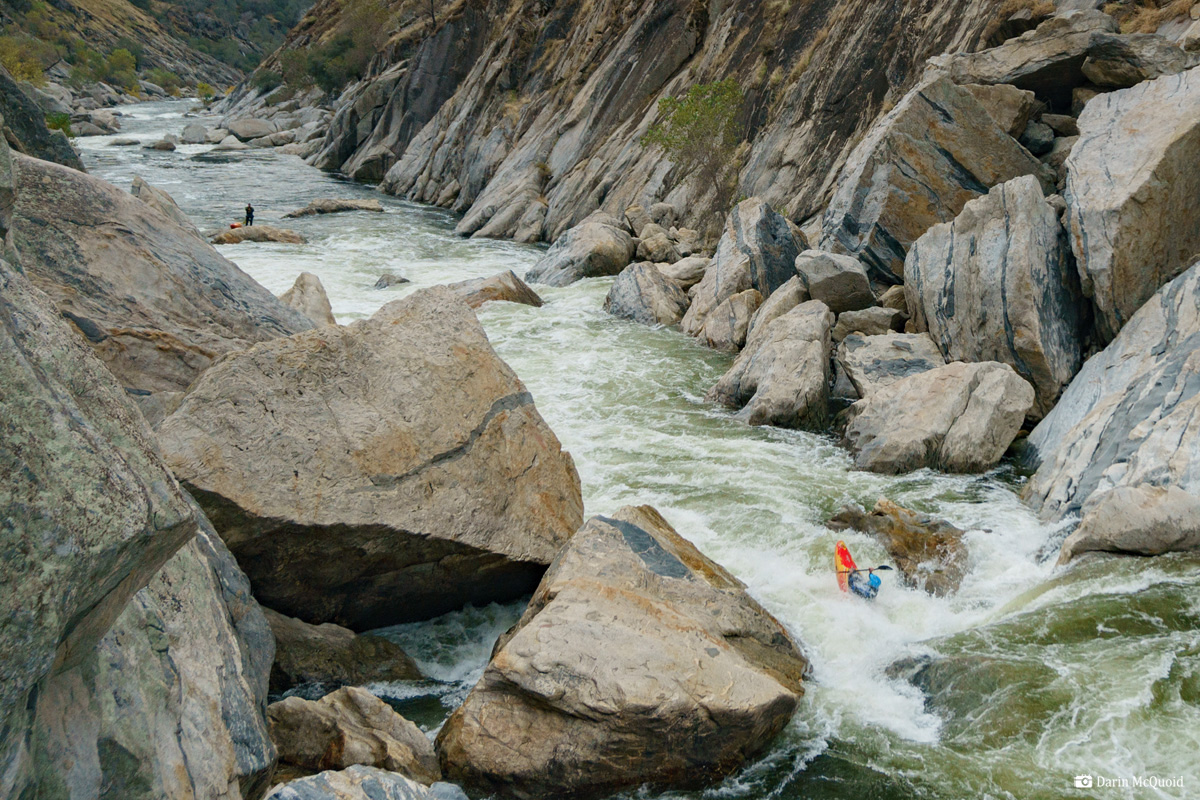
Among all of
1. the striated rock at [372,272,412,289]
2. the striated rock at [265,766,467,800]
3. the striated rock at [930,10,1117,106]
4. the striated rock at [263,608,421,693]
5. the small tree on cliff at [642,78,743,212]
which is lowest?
the striated rock at [372,272,412,289]

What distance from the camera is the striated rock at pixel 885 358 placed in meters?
16.0

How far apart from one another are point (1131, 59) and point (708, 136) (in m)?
15.0

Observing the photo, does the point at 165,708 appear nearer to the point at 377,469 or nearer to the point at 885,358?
the point at 377,469

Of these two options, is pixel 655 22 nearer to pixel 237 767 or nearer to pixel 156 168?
pixel 156 168

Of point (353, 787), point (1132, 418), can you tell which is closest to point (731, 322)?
point (1132, 418)

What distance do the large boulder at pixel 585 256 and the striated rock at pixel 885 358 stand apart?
13208 millimetres

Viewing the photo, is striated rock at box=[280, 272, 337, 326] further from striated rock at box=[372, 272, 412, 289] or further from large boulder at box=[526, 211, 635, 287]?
large boulder at box=[526, 211, 635, 287]

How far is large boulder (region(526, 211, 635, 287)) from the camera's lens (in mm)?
28828

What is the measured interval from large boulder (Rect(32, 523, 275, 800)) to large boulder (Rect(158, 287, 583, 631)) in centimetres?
154

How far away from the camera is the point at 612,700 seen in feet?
23.0

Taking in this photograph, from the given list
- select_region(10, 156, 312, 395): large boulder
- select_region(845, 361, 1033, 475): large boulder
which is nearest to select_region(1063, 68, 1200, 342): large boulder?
select_region(845, 361, 1033, 475): large boulder

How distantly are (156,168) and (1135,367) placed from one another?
58949 millimetres

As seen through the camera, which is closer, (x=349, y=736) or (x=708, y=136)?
(x=349, y=736)

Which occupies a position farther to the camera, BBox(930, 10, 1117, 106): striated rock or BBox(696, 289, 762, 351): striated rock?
BBox(930, 10, 1117, 106): striated rock
